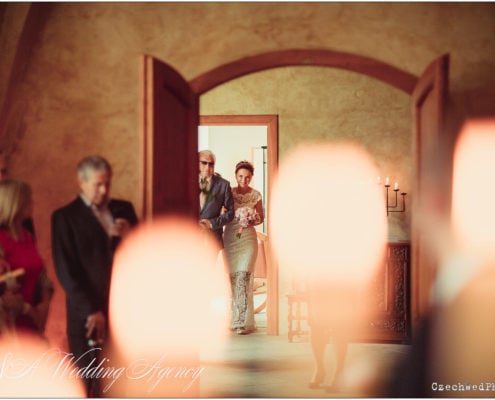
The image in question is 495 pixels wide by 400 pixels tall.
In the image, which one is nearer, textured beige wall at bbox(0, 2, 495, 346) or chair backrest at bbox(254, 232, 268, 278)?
textured beige wall at bbox(0, 2, 495, 346)

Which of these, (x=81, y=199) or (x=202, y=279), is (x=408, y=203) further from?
(x=81, y=199)

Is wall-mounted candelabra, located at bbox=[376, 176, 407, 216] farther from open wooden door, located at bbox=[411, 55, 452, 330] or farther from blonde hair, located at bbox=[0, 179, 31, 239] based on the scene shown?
blonde hair, located at bbox=[0, 179, 31, 239]

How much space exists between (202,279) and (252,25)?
5.71 ft

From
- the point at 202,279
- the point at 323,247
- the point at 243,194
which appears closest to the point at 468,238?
the point at 202,279

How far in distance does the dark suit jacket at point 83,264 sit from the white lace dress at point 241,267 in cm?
292

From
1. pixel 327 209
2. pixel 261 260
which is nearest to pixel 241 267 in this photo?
pixel 327 209

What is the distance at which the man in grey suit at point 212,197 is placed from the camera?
6660 mm

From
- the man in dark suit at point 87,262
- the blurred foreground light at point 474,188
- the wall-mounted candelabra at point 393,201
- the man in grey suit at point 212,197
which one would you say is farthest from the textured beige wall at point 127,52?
the wall-mounted candelabra at point 393,201

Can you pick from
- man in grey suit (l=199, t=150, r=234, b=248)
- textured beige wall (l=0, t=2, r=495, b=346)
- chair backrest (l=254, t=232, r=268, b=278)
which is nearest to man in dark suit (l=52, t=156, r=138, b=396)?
textured beige wall (l=0, t=2, r=495, b=346)

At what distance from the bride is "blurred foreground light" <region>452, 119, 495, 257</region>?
Result: 3.09 metres

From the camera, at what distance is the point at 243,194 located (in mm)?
7109

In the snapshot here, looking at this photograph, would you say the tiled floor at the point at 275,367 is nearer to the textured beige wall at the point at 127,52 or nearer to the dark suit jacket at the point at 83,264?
the dark suit jacket at the point at 83,264

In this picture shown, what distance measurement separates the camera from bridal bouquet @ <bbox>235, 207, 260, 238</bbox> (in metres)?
6.91

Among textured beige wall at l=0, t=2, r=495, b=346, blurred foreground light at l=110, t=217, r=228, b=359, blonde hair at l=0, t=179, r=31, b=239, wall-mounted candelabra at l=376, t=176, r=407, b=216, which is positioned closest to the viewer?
blonde hair at l=0, t=179, r=31, b=239
